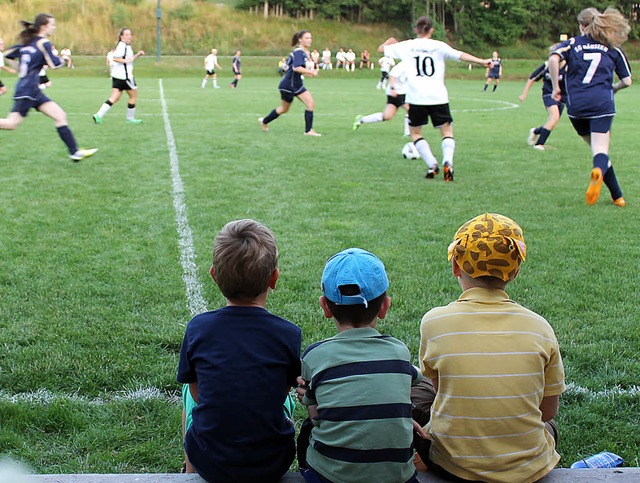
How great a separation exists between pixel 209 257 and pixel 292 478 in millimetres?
3377

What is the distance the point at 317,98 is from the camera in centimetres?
2572

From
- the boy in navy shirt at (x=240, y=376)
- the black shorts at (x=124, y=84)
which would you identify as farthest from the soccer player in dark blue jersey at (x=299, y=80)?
the boy in navy shirt at (x=240, y=376)

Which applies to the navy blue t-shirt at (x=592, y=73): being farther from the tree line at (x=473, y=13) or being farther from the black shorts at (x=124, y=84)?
the tree line at (x=473, y=13)

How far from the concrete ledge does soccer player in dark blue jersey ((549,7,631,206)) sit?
5.43 m

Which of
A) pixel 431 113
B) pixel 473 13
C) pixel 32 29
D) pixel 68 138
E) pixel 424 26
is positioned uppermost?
pixel 473 13

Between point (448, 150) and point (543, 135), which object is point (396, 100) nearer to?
point (448, 150)

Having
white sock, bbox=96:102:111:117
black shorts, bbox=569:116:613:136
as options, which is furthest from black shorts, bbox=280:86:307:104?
black shorts, bbox=569:116:613:136

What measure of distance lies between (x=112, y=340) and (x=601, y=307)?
9.76ft

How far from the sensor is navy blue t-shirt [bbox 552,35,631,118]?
7562 mm

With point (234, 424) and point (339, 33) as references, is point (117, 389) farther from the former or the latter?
point (339, 33)

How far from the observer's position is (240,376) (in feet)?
7.63

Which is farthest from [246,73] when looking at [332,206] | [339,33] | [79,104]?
[332,206]

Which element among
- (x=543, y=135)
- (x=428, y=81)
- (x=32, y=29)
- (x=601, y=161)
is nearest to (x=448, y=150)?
(x=428, y=81)

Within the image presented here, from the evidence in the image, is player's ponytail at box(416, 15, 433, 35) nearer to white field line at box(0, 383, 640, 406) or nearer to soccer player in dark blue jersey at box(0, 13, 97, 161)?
soccer player in dark blue jersey at box(0, 13, 97, 161)
